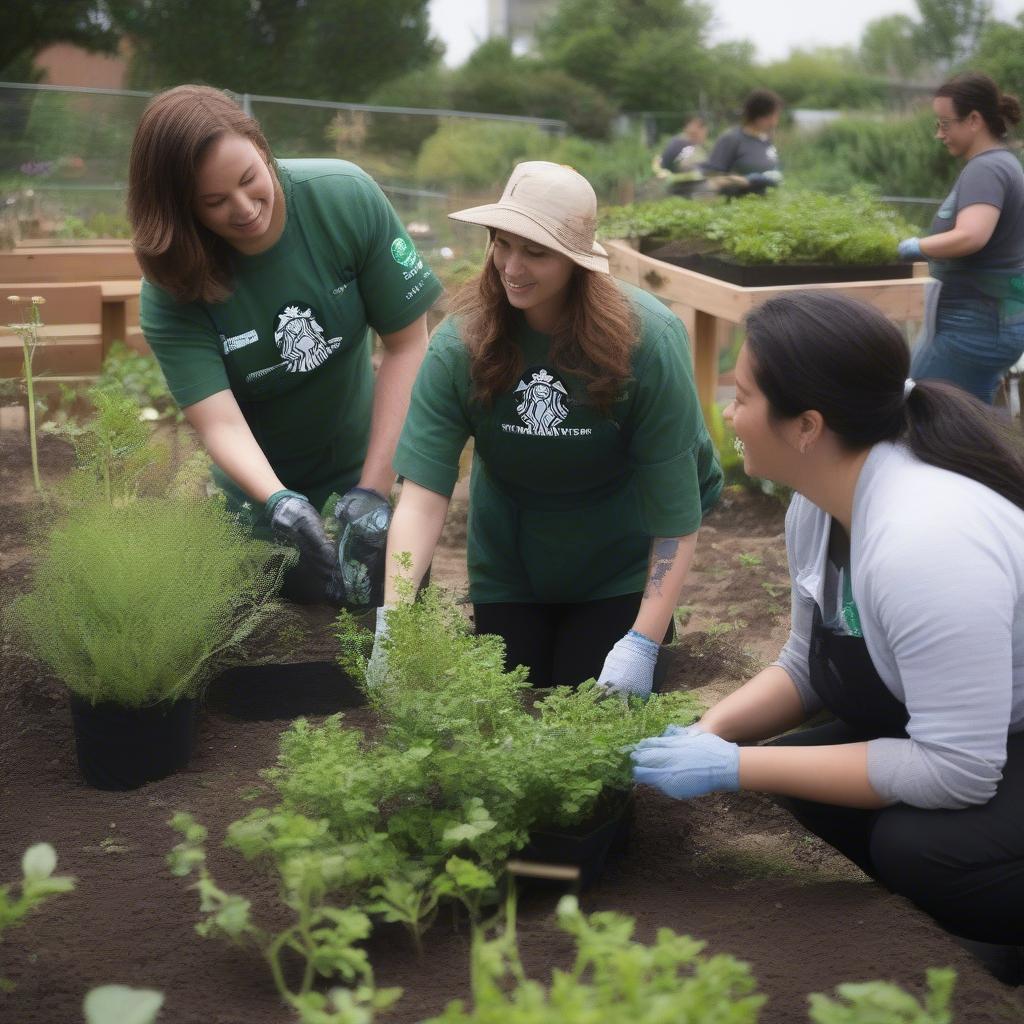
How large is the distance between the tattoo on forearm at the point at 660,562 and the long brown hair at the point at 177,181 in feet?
4.03

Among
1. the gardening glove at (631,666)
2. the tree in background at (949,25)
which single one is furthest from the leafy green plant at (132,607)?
the tree in background at (949,25)

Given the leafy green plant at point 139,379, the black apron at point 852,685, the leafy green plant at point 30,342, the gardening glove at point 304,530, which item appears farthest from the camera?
the leafy green plant at point 139,379

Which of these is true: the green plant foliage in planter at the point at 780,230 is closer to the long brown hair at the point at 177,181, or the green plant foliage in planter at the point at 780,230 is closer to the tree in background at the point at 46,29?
the long brown hair at the point at 177,181

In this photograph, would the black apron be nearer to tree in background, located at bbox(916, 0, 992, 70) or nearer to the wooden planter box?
the wooden planter box

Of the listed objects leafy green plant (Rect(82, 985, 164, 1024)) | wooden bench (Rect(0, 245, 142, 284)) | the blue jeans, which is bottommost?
leafy green plant (Rect(82, 985, 164, 1024))

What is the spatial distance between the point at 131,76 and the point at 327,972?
67.2ft

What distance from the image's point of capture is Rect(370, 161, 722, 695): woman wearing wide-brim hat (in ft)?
8.76

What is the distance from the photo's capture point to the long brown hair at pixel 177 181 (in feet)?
9.25

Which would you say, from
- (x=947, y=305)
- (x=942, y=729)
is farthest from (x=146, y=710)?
(x=947, y=305)

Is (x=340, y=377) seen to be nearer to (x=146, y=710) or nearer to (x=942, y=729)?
(x=146, y=710)

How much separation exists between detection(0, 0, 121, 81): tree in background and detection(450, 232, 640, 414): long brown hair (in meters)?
16.9

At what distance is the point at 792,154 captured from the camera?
2086cm

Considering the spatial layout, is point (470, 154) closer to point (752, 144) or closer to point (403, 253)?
point (752, 144)

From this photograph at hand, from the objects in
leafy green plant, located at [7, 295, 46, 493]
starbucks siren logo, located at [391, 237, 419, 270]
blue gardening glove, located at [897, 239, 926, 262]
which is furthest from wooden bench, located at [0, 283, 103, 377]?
blue gardening glove, located at [897, 239, 926, 262]
